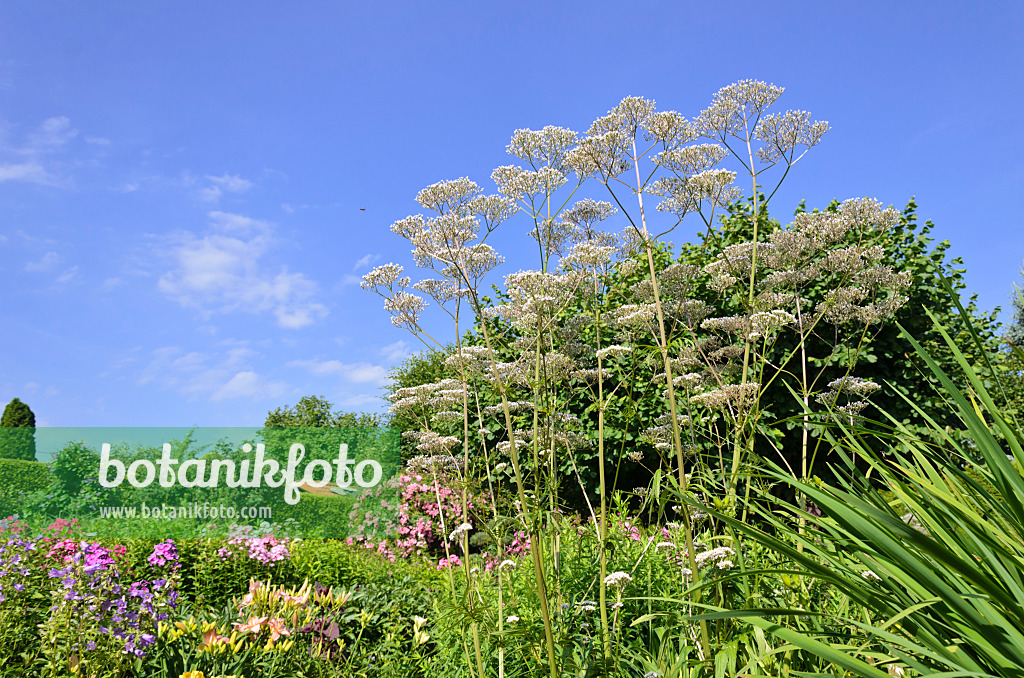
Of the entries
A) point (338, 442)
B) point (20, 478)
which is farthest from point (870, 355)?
point (20, 478)

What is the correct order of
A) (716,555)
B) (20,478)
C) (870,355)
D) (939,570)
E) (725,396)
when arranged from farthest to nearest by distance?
(20,478) → (870,355) → (725,396) → (716,555) → (939,570)

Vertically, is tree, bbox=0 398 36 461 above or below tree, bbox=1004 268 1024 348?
below

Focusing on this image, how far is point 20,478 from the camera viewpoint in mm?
11852

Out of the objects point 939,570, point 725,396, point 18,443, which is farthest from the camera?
point 18,443

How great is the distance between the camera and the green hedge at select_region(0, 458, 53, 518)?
11.6 metres

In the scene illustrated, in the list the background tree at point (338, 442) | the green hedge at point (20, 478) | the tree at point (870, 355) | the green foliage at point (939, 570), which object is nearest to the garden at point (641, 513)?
the green foliage at point (939, 570)

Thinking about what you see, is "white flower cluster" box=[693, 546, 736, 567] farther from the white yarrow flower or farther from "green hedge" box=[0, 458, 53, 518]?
"green hedge" box=[0, 458, 53, 518]

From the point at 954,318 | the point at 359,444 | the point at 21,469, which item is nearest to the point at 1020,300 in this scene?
the point at 954,318

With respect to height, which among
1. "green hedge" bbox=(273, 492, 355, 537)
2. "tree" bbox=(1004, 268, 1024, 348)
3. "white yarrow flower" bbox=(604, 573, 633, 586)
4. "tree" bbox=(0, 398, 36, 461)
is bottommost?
"green hedge" bbox=(273, 492, 355, 537)

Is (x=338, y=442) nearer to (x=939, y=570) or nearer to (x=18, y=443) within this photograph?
(x=18, y=443)

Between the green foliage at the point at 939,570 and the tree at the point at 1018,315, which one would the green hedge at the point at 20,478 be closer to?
the green foliage at the point at 939,570

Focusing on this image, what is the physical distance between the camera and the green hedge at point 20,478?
38.0 feet

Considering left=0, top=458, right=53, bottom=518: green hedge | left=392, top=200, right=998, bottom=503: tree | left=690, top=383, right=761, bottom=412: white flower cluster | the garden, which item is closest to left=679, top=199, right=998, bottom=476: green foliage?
left=392, top=200, right=998, bottom=503: tree

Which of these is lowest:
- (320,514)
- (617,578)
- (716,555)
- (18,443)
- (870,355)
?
(320,514)
